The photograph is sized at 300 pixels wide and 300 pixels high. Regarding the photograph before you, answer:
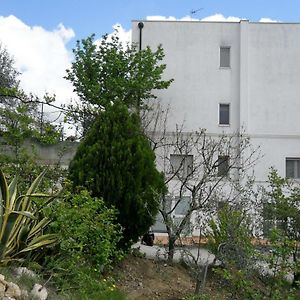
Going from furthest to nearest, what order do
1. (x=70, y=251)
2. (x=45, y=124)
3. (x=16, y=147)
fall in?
1. (x=45, y=124)
2. (x=16, y=147)
3. (x=70, y=251)

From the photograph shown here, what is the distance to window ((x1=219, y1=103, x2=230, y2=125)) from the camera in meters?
23.8

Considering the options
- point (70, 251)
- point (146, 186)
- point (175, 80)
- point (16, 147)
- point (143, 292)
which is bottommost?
point (143, 292)

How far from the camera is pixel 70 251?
6.38 meters

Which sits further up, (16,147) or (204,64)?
(204,64)

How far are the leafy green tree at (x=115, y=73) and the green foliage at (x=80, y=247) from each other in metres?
13.4

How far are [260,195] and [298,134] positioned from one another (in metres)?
13.0

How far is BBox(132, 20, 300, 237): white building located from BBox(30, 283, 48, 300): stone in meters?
18.2

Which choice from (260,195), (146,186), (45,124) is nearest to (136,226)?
(146,186)

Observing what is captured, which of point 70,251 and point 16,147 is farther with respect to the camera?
point 16,147

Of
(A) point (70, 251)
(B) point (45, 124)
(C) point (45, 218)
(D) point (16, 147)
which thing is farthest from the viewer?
(B) point (45, 124)

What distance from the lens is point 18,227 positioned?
6406 mm

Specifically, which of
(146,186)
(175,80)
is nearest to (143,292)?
(146,186)

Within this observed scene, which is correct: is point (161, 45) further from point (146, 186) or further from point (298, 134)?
point (146, 186)

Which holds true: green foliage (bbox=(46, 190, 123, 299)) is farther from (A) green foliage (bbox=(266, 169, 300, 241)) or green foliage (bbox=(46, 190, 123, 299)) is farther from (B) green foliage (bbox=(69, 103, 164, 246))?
(A) green foliage (bbox=(266, 169, 300, 241))
